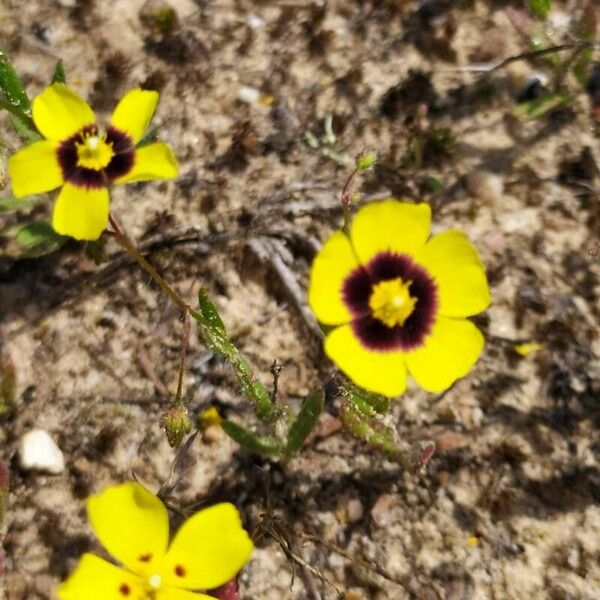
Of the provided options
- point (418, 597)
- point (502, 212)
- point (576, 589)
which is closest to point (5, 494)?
point (418, 597)

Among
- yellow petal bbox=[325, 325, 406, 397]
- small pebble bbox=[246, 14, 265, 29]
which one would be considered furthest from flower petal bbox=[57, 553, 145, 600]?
small pebble bbox=[246, 14, 265, 29]

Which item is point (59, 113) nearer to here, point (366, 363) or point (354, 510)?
point (366, 363)

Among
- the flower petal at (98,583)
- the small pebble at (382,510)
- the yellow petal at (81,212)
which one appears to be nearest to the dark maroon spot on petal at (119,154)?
the yellow petal at (81,212)

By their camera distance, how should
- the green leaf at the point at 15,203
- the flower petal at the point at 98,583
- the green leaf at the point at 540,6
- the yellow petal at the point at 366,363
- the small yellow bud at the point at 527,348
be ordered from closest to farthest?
1. the flower petal at the point at 98,583
2. the yellow petal at the point at 366,363
3. the green leaf at the point at 15,203
4. the small yellow bud at the point at 527,348
5. the green leaf at the point at 540,6

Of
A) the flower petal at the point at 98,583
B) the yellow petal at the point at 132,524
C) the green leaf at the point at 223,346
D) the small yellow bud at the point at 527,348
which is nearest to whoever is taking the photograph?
the flower petal at the point at 98,583

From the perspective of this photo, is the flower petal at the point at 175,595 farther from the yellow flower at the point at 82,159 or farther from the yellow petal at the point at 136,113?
the yellow petal at the point at 136,113

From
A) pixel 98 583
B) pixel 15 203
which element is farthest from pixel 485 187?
pixel 98 583

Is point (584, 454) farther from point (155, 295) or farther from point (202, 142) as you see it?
point (202, 142)
